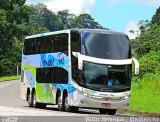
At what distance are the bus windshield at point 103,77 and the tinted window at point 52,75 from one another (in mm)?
1735

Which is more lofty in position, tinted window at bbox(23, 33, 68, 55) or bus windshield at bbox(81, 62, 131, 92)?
tinted window at bbox(23, 33, 68, 55)

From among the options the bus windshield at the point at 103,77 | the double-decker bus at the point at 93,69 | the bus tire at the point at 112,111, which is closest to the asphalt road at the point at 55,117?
the double-decker bus at the point at 93,69

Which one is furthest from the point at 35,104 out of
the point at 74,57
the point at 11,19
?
the point at 11,19

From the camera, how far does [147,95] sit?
4053cm

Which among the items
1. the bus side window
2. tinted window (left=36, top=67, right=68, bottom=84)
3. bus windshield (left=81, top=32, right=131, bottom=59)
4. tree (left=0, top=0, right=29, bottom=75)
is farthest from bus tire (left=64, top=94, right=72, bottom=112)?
tree (left=0, top=0, right=29, bottom=75)

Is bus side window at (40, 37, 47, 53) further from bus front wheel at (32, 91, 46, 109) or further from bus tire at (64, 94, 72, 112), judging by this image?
bus tire at (64, 94, 72, 112)

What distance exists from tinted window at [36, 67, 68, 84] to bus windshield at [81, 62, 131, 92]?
174cm

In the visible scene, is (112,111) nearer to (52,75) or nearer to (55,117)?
(52,75)

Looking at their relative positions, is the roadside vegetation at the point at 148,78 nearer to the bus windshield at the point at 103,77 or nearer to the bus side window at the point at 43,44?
the bus windshield at the point at 103,77

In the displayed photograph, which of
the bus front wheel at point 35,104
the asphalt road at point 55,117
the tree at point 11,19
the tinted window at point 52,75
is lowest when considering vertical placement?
the bus front wheel at point 35,104

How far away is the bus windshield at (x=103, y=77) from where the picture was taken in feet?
88.6

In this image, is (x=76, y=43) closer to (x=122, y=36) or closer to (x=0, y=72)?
(x=122, y=36)

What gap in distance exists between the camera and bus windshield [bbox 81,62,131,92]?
88.6 ft

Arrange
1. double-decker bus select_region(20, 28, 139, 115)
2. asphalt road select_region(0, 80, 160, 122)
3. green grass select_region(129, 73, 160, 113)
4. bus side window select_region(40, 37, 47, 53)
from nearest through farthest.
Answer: asphalt road select_region(0, 80, 160, 122) → double-decker bus select_region(20, 28, 139, 115) → green grass select_region(129, 73, 160, 113) → bus side window select_region(40, 37, 47, 53)
